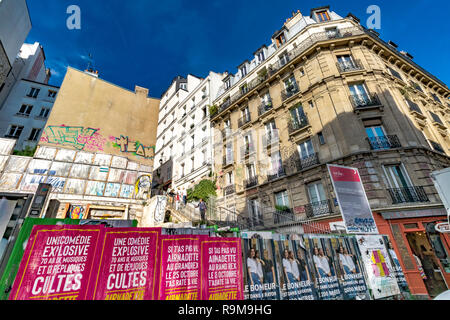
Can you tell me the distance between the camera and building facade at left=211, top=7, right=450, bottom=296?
10672 millimetres

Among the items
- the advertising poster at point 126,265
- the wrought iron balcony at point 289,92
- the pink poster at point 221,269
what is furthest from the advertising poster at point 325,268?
the wrought iron balcony at point 289,92

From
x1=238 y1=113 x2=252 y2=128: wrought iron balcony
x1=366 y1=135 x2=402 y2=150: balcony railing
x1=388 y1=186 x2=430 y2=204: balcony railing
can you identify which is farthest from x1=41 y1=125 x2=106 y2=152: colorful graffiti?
x1=388 y1=186 x2=430 y2=204: balcony railing

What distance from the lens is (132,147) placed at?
64.2 ft

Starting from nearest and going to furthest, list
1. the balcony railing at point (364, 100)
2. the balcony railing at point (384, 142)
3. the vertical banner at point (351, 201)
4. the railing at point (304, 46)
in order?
the vertical banner at point (351, 201), the balcony railing at point (384, 142), the balcony railing at point (364, 100), the railing at point (304, 46)

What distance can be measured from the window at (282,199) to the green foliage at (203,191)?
6125 millimetres

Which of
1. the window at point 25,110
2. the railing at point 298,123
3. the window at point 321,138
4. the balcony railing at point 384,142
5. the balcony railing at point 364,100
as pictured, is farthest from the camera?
the window at point 25,110

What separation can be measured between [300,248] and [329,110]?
39.5 feet

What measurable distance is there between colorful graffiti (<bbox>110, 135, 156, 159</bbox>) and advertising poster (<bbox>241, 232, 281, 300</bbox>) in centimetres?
1749

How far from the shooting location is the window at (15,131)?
2089 centimetres

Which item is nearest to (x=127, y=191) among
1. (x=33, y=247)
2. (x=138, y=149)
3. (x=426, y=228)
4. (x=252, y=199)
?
(x=138, y=149)

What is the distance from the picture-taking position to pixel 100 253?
353 cm

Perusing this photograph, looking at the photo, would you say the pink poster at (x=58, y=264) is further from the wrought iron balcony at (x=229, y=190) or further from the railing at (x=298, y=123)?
the railing at (x=298, y=123)

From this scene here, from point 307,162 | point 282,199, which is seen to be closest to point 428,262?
point 307,162

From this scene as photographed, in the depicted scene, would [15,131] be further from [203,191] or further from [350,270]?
[350,270]
